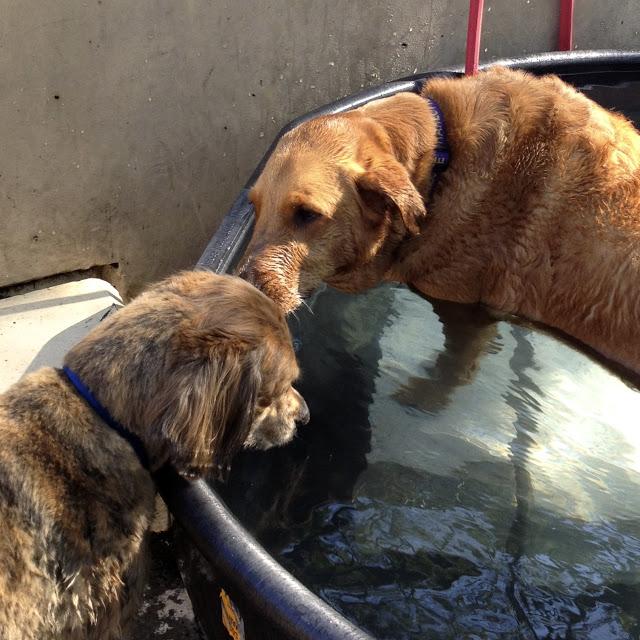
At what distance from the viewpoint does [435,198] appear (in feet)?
13.3

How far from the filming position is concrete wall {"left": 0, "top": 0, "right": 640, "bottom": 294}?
14.4 ft

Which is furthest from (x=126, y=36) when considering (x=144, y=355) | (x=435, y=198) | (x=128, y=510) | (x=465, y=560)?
(x=465, y=560)

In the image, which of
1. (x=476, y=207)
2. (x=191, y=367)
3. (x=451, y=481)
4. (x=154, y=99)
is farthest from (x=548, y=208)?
(x=154, y=99)

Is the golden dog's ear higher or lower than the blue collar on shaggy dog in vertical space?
higher

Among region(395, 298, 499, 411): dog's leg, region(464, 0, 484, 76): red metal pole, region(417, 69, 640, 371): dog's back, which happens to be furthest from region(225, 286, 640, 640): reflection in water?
region(464, 0, 484, 76): red metal pole

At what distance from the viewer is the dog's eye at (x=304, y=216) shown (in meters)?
3.67

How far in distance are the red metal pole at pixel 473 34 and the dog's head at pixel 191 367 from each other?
8.19ft

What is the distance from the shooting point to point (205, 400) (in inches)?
101

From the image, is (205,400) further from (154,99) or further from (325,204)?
(154,99)

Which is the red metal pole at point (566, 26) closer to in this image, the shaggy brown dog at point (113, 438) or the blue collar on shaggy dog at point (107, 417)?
the shaggy brown dog at point (113, 438)

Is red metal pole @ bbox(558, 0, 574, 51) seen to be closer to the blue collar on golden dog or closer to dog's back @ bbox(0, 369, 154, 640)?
the blue collar on golden dog

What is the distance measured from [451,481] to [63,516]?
209cm

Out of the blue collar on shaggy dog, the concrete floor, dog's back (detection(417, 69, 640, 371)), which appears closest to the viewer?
the blue collar on shaggy dog

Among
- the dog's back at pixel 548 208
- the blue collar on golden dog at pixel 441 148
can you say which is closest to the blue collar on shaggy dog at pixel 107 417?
the dog's back at pixel 548 208
